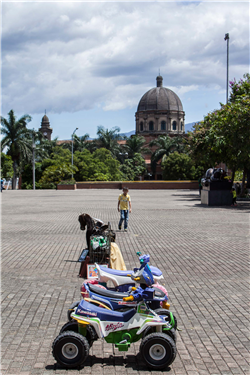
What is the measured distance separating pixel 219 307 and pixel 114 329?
7.43ft

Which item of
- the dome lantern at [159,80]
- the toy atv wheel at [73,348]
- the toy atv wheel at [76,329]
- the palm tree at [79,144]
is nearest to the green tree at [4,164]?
the palm tree at [79,144]

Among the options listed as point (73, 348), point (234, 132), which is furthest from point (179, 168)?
point (73, 348)

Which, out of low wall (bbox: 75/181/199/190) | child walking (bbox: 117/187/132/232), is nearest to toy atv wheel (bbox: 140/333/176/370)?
child walking (bbox: 117/187/132/232)

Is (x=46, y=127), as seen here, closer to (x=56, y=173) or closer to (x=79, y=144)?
(x=79, y=144)

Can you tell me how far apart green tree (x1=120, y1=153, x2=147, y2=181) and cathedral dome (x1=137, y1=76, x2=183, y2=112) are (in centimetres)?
3338

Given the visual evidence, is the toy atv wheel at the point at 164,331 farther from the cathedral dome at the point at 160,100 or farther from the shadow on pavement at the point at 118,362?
the cathedral dome at the point at 160,100

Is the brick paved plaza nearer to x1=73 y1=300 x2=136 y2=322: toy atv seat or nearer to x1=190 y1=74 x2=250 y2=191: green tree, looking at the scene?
x1=73 y1=300 x2=136 y2=322: toy atv seat

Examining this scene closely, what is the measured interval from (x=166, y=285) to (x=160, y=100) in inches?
3975

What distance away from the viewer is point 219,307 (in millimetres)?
5973

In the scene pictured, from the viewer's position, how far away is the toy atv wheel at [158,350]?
408cm

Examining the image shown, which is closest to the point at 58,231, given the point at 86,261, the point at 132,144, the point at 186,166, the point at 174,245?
the point at 174,245

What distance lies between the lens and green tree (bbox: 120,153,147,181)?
2678 inches

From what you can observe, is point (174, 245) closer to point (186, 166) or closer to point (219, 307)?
point (219, 307)

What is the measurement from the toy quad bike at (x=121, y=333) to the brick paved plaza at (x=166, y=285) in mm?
155
